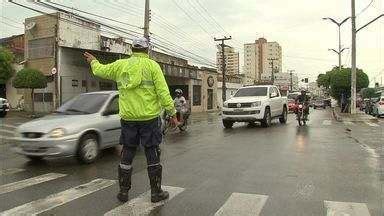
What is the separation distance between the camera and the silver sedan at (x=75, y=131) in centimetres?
947

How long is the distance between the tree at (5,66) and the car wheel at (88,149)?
105 ft

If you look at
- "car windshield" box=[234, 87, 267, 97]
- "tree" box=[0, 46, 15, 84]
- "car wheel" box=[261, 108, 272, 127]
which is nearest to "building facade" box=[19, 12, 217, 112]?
"tree" box=[0, 46, 15, 84]

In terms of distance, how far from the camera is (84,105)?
11008 mm

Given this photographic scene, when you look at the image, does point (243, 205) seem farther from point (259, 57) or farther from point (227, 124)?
point (259, 57)

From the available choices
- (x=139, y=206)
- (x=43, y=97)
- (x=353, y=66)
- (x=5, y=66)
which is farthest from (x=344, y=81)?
(x=139, y=206)

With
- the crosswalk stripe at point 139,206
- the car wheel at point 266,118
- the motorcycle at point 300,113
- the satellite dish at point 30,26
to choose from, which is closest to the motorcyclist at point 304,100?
the motorcycle at point 300,113

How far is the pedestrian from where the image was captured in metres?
6.36

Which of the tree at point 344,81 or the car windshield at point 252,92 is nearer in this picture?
the car windshield at point 252,92

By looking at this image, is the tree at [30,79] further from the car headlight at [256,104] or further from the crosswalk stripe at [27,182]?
the crosswalk stripe at [27,182]

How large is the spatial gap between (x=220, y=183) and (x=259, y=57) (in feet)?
371

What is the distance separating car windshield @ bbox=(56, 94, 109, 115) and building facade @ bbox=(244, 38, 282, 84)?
106 metres

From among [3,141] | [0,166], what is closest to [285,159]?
[0,166]

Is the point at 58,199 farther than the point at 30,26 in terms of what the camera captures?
No

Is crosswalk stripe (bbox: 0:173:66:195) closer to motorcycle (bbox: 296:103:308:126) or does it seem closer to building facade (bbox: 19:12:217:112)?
motorcycle (bbox: 296:103:308:126)
